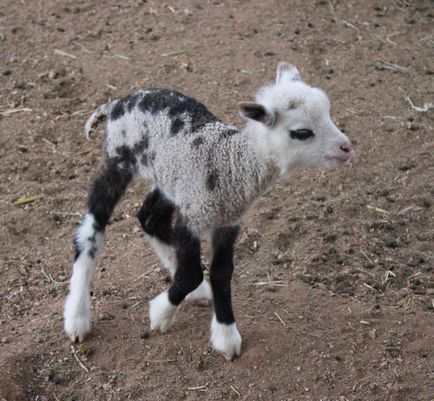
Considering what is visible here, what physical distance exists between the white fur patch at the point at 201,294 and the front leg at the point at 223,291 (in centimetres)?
61

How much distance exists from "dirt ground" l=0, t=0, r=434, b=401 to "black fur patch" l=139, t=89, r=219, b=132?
151 centimetres

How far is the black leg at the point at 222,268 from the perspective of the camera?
5.76 meters

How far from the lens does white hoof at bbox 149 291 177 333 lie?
5.90m

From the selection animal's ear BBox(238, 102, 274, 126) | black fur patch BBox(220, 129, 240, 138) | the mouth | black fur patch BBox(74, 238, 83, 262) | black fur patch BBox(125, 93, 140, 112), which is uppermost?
animal's ear BBox(238, 102, 274, 126)

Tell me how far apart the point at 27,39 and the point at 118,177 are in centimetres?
459

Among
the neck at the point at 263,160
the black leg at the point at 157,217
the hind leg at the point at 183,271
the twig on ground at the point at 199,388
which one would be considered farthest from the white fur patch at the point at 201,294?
the neck at the point at 263,160

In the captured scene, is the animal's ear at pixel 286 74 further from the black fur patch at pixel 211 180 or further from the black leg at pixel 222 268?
the black leg at pixel 222 268

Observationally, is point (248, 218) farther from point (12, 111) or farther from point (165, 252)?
point (12, 111)

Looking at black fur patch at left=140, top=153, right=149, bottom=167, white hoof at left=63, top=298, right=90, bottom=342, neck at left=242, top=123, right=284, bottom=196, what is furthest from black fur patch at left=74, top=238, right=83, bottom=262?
neck at left=242, top=123, right=284, bottom=196

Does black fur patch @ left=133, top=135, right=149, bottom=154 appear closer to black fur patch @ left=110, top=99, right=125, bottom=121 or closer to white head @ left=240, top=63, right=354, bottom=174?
black fur patch @ left=110, top=99, right=125, bottom=121

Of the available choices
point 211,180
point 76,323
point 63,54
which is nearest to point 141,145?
point 211,180

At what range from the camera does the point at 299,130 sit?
523 centimetres

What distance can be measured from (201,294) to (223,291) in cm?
69

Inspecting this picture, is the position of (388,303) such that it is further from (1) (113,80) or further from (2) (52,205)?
(1) (113,80)
